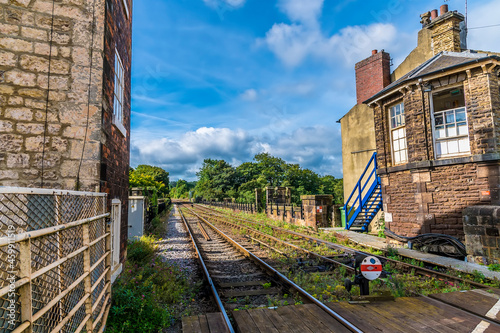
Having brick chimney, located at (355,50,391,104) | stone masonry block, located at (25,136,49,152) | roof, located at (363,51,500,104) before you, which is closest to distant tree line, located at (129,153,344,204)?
brick chimney, located at (355,50,391,104)

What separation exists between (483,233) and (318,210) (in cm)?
797

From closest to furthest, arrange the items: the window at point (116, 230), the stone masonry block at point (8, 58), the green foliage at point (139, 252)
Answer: the stone masonry block at point (8, 58), the window at point (116, 230), the green foliage at point (139, 252)

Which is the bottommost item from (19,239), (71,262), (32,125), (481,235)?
(481,235)

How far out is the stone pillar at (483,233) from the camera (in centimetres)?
708

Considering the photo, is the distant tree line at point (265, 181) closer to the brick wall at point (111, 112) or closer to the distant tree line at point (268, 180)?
the distant tree line at point (268, 180)

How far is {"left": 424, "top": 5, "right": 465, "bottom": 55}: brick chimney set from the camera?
37.2 feet

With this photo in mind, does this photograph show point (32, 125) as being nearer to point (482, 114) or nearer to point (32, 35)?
point (32, 35)

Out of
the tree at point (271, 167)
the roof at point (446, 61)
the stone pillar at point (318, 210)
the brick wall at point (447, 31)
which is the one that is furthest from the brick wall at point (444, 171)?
the tree at point (271, 167)

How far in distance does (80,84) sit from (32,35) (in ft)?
3.31

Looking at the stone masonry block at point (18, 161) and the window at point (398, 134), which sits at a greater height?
the window at point (398, 134)

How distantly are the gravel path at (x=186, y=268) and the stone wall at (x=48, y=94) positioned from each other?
100 inches

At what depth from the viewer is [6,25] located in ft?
15.0

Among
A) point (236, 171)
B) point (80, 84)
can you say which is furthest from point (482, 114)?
point (236, 171)

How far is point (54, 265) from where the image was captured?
7.23 ft
